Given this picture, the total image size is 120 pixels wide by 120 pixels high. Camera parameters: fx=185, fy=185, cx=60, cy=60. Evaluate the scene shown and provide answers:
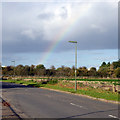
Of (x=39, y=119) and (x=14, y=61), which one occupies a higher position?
(x=14, y=61)

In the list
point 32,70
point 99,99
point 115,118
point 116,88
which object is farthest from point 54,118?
point 32,70

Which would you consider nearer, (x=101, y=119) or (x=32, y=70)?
(x=101, y=119)

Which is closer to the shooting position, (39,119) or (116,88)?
(39,119)

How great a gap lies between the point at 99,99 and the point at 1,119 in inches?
434

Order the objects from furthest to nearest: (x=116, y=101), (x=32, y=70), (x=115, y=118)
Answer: (x=32, y=70)
(x=116, y=101)
(x=115, y=118)

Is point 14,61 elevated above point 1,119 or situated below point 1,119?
above

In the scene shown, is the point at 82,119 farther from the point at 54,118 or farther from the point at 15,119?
the point at 15,119

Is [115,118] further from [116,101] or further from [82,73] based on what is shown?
[82,73]

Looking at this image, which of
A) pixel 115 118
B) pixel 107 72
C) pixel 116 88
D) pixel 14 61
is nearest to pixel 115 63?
pixel 107 72

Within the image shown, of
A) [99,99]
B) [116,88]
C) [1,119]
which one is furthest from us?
[116,88]

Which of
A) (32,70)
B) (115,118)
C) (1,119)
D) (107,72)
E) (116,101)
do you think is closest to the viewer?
(1,119)

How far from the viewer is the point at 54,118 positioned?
912cm

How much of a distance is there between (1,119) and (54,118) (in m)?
2.51

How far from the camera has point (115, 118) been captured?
9297 mm
